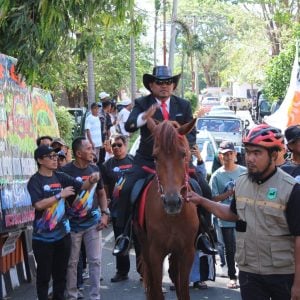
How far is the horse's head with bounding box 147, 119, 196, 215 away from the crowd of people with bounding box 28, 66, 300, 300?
1.00 feet

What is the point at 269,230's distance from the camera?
4.73 m

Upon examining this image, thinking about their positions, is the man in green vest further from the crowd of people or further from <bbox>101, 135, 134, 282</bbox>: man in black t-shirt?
<bbox>101, 135, 134, 282</bbox>: man in black t-shirt

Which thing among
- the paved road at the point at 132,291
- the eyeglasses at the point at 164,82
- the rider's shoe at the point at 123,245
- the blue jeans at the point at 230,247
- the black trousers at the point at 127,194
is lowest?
the paved road at the point at 132,291

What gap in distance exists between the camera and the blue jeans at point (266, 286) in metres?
4.77

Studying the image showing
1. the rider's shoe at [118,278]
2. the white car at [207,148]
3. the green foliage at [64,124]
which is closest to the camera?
the rider's shoe at [118,278]

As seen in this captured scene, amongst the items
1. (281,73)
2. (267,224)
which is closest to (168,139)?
(267,224)

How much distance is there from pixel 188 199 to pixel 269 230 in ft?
2.99

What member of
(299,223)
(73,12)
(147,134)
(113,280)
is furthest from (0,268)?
(299,223)

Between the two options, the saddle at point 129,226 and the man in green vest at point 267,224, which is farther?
the saddle at point 129,226

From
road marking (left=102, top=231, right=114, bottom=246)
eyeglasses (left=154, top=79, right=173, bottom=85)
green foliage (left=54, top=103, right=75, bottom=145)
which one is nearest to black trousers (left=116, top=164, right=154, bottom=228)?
eyeglasses (left=154, top=79, right=173, bottom=85)

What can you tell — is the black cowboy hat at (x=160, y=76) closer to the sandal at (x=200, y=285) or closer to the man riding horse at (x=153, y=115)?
the man riding horse at (x=153, y=115)

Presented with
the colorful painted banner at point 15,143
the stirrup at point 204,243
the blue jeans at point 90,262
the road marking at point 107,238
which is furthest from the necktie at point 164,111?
the road marking at point 107,238

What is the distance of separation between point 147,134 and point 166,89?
532 millimetres

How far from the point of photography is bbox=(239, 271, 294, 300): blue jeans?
15.7 feet
